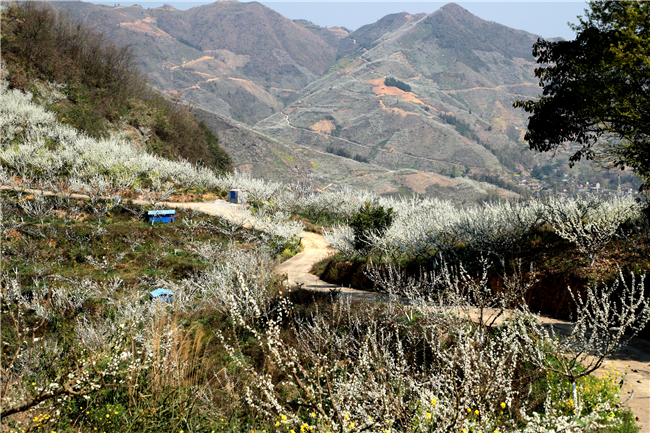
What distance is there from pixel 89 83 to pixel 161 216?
27.3m

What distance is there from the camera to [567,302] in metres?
8.91

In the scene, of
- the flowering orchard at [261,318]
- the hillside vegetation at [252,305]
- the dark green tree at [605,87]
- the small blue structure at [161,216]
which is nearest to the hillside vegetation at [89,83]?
the hillside vegetation at [252,305]

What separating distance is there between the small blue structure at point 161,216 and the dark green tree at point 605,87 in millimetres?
20997

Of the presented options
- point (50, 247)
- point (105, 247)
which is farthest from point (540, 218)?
point (50, 247)

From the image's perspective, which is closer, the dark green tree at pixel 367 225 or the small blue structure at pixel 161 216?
the dark green tree at pixel 367 225

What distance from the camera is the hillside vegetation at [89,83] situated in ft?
111

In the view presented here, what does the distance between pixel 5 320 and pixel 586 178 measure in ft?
676

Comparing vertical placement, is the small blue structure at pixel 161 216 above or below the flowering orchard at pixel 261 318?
below

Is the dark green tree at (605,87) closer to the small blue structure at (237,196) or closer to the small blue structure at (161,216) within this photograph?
the small blue structure at (161,216)

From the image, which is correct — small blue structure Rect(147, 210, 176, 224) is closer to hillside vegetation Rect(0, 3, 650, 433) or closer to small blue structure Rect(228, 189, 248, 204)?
hillside vegetation Rect(0, 3, 650, 433)

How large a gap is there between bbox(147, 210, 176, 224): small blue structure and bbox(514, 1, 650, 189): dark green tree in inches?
827

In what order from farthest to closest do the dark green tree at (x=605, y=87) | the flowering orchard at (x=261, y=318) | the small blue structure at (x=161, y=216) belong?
the small blue structure at (x=161, y=216) < the dark green tree at (x=605, y=87) < the flowering orchard at (x=261, y=318)

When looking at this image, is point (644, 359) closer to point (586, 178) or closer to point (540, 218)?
point (540, 218)

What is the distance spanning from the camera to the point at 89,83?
132 ft
